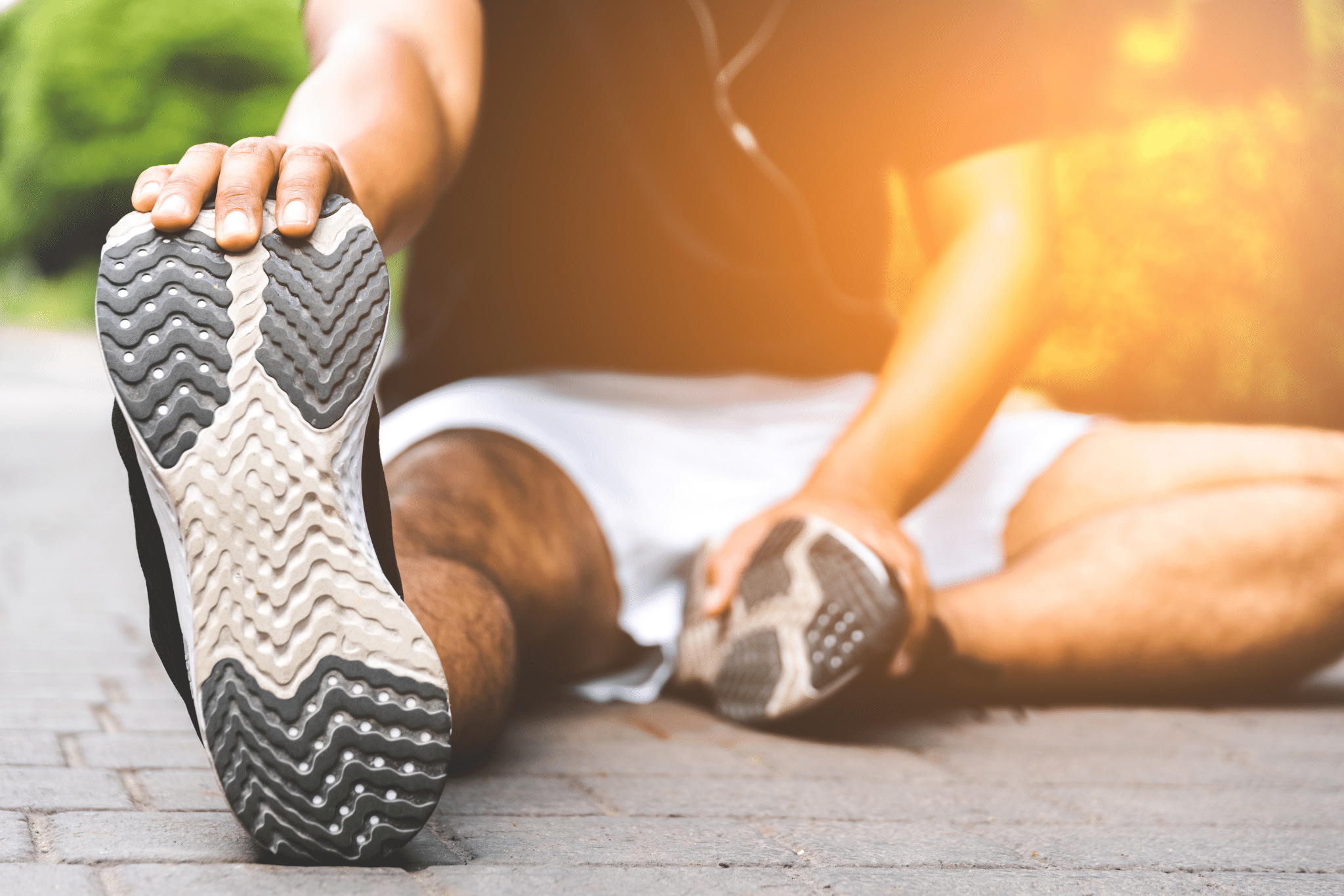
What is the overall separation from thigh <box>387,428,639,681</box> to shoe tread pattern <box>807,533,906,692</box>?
388 millimetres

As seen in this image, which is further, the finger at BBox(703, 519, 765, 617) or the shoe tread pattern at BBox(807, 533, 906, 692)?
the finger at BBox(703, 519, 765, 617)

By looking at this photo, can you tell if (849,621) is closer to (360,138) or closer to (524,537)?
(524,537)

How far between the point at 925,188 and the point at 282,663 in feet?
5.45

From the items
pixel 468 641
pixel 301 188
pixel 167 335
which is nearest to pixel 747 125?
pixel 468 641

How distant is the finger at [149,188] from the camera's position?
3.45 feet

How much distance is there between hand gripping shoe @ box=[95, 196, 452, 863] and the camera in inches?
39.4

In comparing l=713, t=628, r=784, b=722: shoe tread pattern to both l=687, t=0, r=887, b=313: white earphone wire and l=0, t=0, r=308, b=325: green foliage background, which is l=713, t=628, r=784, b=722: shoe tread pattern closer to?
l=687, t=0, r=887, b=313: white earphone wire

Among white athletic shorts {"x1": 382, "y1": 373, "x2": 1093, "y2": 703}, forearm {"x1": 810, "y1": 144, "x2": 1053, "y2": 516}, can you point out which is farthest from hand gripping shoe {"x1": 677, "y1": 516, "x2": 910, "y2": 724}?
white athletic shorts {"x1": 382, "y1": 373, "x2": 1093, "y2": 703}

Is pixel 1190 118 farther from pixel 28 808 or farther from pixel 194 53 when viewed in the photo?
pixel 194 53

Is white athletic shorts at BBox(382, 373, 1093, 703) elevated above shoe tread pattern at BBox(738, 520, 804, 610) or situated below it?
below

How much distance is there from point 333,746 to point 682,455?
133 centimetres

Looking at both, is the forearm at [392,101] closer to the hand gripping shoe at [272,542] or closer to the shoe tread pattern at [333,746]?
the hand gripping shoe at [272,542]

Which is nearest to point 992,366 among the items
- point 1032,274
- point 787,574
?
point 1032,274

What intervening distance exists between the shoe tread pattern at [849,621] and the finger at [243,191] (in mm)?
786
